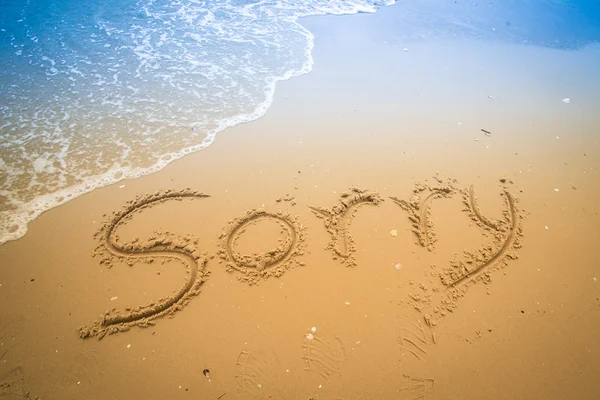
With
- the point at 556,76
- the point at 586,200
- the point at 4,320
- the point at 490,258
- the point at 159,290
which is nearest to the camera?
the point at 4,320

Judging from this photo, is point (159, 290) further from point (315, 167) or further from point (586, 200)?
point (586, 200)

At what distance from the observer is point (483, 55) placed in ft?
24.3

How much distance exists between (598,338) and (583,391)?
2.16ft

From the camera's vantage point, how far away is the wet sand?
9.65ft

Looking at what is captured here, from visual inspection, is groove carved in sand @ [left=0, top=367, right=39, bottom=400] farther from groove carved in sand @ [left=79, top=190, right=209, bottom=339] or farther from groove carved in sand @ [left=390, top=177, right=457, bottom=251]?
groove carved in sand @ [left=390, top=177, right=457, bottom=251]

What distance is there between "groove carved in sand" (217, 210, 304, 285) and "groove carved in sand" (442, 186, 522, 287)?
1.86 meters

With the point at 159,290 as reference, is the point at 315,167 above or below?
above

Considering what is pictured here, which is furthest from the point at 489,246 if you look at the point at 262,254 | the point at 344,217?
the point at 262,254

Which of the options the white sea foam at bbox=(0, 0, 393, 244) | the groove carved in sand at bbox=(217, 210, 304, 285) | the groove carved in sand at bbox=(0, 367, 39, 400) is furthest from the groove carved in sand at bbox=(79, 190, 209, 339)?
the white sea foam at bbox=(0, 0, 393, 244)

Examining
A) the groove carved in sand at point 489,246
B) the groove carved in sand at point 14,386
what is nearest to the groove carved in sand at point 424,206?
the groove carved in sand at point 489,246

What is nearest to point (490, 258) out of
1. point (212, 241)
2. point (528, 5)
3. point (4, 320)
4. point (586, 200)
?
point (586, 200)

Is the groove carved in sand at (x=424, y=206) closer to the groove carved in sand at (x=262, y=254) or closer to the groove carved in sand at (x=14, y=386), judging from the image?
the groove carved in sand at (x=262, y=254)

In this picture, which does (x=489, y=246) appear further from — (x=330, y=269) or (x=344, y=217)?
(x=330, y=269)

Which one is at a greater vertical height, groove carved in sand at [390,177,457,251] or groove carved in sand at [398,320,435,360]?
groove carved in sand at [390,177,457,251]
